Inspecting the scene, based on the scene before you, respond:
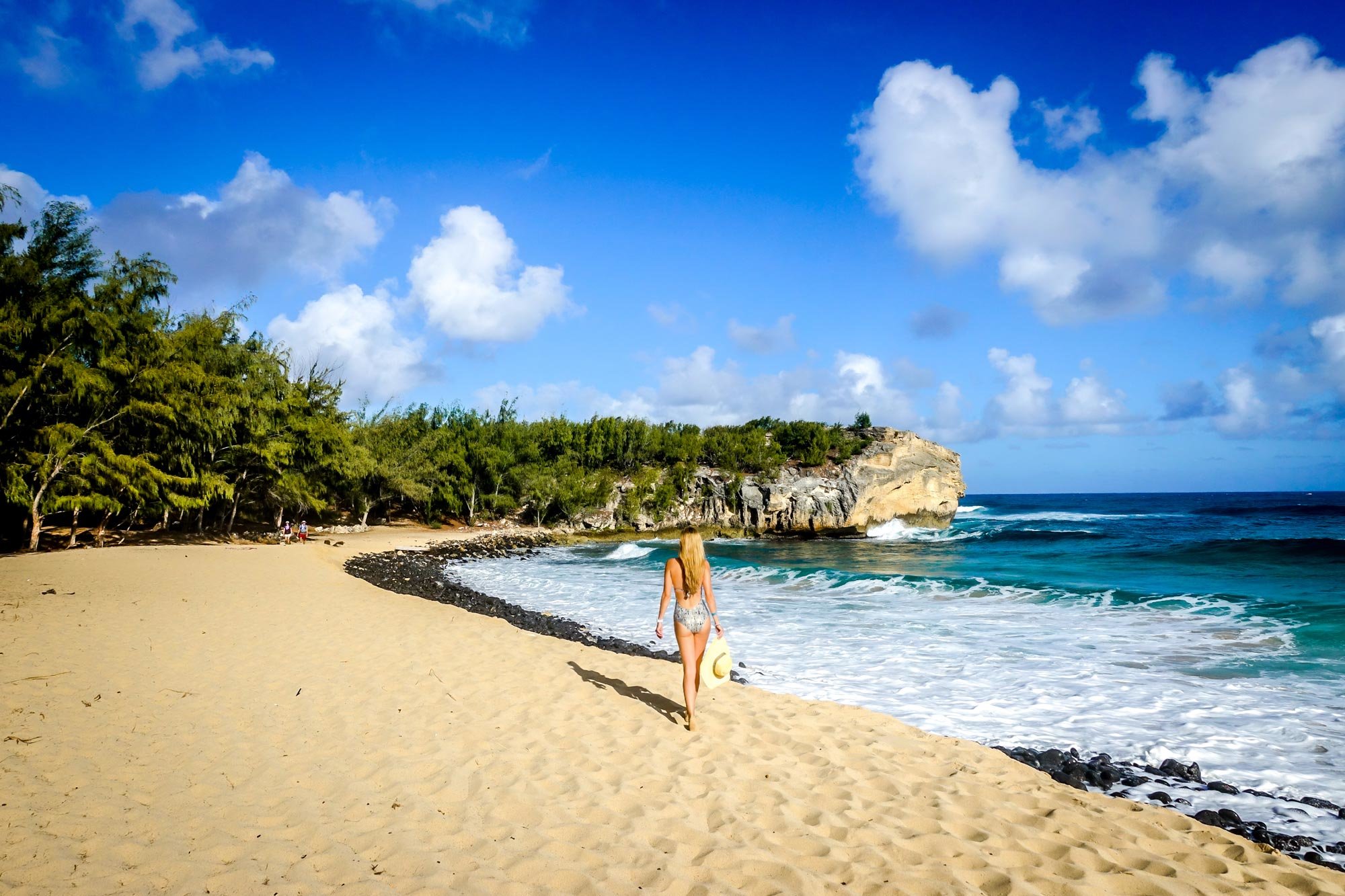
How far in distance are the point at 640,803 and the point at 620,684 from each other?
11.2ft

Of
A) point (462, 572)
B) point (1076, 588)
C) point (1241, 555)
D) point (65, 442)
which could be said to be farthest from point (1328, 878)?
point (1241, 555)

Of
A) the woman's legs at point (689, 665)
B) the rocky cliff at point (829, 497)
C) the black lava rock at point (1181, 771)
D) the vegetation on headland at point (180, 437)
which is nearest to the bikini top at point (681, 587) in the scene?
the woman's legs at point (689, 665)

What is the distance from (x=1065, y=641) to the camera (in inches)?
472

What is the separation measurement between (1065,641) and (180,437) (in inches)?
1128

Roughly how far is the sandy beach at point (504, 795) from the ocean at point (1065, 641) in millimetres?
1678

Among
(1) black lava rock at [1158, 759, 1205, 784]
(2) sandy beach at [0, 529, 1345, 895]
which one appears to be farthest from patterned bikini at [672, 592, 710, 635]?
(1) black lava rock at [1158, 759, 1205, 784]

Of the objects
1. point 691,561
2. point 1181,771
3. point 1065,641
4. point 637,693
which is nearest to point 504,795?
point 691,561

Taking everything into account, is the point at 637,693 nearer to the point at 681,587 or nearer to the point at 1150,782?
the point at 681,587

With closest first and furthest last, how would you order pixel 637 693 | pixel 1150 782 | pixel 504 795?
pixel 504 795 < pixel 1150 782 < pixel 637 693

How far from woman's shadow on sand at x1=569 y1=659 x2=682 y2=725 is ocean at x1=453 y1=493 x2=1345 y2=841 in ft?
6.45

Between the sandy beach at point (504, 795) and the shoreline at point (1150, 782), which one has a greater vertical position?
the sandy beach at point (504, 795)

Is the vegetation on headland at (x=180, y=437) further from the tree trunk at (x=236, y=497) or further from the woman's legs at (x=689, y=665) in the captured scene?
the woman's legs at (x=689, y=665)

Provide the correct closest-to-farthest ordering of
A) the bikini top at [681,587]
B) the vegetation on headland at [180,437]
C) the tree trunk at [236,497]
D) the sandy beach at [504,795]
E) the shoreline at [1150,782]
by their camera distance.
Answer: the sandy beach at [504,795], the shoreline at [1150,782], the bikini top at [681,587], the vegetation on headland at [180,437], the tree trunk at [236,497]

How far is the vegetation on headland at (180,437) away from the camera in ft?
61.0
